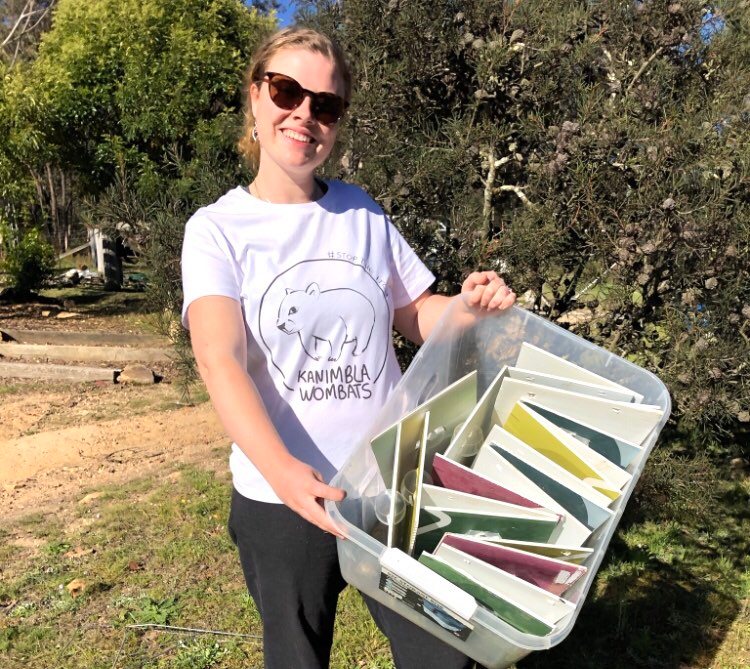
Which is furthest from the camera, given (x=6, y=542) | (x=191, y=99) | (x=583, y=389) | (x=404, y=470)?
(x=191, y=99)

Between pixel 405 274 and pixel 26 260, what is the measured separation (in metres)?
11.9

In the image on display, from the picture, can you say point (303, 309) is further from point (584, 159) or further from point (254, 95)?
point (584, 159)

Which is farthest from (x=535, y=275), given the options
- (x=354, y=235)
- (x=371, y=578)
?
(x=371, y=578)

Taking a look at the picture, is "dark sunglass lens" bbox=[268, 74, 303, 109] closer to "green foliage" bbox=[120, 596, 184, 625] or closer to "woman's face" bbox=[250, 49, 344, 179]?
"woman's face" bbox=[250, 49, 344, 179]

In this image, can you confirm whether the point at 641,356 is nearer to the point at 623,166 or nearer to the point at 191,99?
the point at 623,166

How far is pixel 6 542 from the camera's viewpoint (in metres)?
4.19

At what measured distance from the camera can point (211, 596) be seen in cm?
356

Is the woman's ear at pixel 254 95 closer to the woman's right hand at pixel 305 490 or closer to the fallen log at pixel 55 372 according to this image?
the woman's right hand at pixel 305 490

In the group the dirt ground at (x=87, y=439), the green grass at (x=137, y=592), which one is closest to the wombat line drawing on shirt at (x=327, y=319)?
the green grass at (x=137, y=592)

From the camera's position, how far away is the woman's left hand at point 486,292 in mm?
1638

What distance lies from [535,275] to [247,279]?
185cm

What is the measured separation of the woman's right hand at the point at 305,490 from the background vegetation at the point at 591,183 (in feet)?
6.28

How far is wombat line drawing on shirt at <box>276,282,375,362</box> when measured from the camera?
153 cm

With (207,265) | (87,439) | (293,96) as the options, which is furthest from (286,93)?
(87,439)
